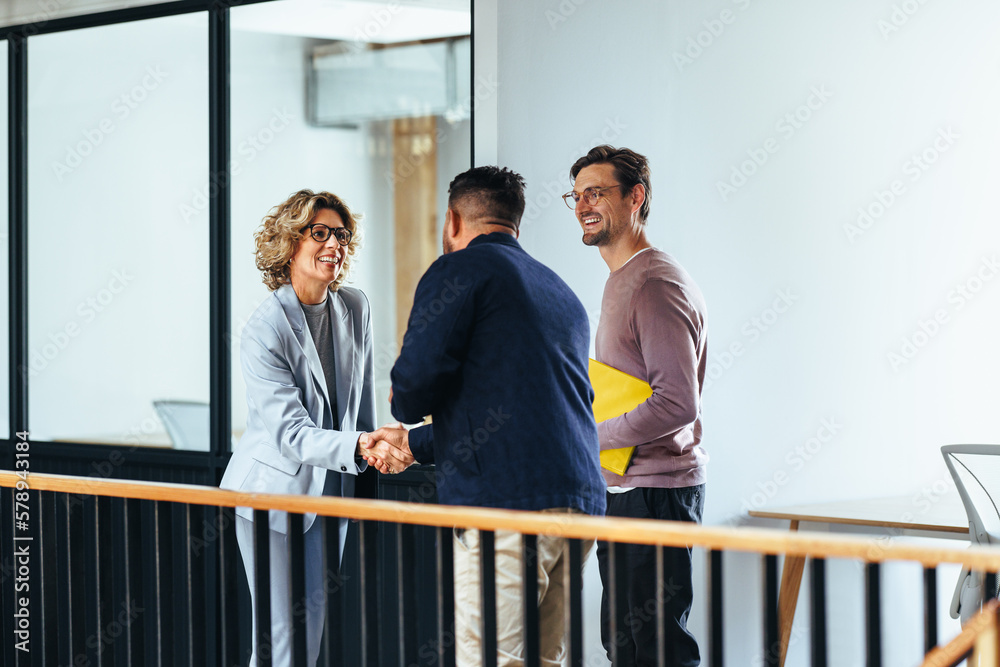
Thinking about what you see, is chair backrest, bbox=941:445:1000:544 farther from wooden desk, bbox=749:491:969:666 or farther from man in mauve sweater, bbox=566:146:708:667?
man in mauve sweater, bbox=566:146:708:667

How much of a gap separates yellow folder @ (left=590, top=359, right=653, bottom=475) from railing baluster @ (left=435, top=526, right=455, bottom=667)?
91cm

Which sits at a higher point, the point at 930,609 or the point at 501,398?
the point at 501,398

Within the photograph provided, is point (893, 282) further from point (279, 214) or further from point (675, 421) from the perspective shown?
point (279, 214)

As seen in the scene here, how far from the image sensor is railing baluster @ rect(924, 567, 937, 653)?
2.08 metres

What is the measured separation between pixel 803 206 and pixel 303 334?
7.21 ft

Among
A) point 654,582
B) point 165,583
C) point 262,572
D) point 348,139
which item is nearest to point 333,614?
point 262,572

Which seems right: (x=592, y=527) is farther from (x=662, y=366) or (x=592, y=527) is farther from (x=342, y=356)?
(x=342, y=356)

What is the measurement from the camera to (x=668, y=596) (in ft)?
10.4

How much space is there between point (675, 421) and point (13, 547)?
1974 mm

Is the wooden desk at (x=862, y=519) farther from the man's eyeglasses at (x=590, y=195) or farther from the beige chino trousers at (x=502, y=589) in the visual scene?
the beige chino trousers at (x=502, y=589)

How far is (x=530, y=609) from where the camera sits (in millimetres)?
2367

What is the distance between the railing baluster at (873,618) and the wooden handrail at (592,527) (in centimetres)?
11

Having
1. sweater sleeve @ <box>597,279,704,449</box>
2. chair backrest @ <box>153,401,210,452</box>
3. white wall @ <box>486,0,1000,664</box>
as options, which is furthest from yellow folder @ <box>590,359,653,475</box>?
chair backrest @ <box>153,401,210,452</box>

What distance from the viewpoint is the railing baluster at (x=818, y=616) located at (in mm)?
2127
